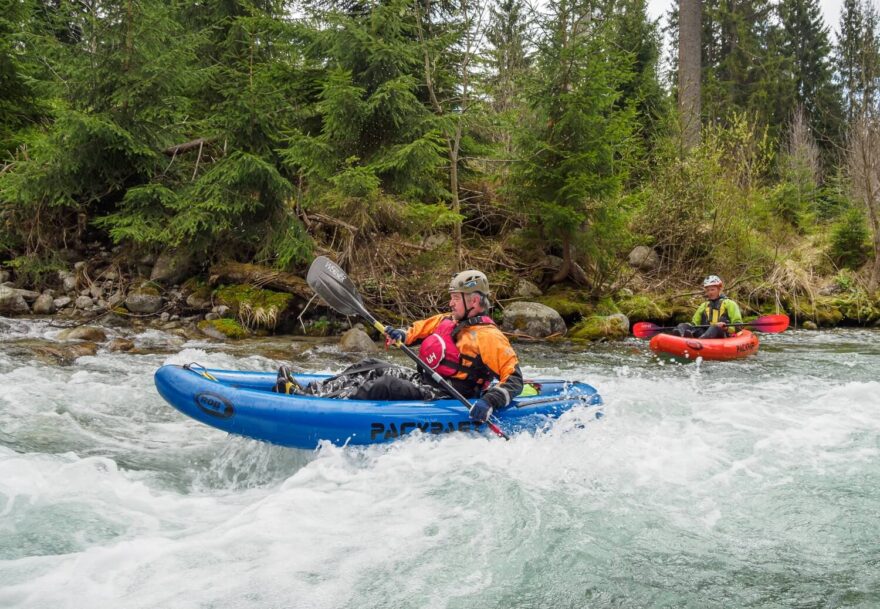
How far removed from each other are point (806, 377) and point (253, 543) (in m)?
6.47

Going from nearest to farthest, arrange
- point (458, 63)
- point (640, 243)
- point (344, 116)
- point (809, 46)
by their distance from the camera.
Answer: point (344, 116) < point (458, 63) < point (640, 243) < point (809, 46)

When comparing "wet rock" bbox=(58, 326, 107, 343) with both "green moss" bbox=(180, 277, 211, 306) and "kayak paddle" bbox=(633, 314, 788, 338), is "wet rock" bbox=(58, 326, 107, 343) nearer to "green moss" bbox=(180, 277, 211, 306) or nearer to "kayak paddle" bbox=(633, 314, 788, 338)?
"green moss" bbox=(180, 277, 211, 306)

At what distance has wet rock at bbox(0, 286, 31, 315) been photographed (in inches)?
382

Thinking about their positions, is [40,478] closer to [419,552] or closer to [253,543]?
[253,543]

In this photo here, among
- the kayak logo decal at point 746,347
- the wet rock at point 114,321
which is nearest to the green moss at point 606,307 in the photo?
the kayak logo decal at point 746,347

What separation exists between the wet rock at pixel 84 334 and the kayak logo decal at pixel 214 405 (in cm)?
474

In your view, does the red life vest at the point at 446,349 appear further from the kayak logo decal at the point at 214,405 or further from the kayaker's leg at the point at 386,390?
the kayak logo decal at the point at 214,405

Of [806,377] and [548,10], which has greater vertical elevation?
[548,10]

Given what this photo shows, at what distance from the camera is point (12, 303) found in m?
9.82

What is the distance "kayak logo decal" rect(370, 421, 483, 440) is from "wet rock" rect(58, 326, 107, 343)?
5.51 m

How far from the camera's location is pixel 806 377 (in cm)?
729

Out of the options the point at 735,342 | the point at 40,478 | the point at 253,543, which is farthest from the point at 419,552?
the point at 735,342

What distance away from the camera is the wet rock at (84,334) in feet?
26.8

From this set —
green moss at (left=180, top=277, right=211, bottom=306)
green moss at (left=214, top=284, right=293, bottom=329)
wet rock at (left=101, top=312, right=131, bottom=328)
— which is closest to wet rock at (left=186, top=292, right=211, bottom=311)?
green moss at (left=180, top=277, right=211, bottom=306)
